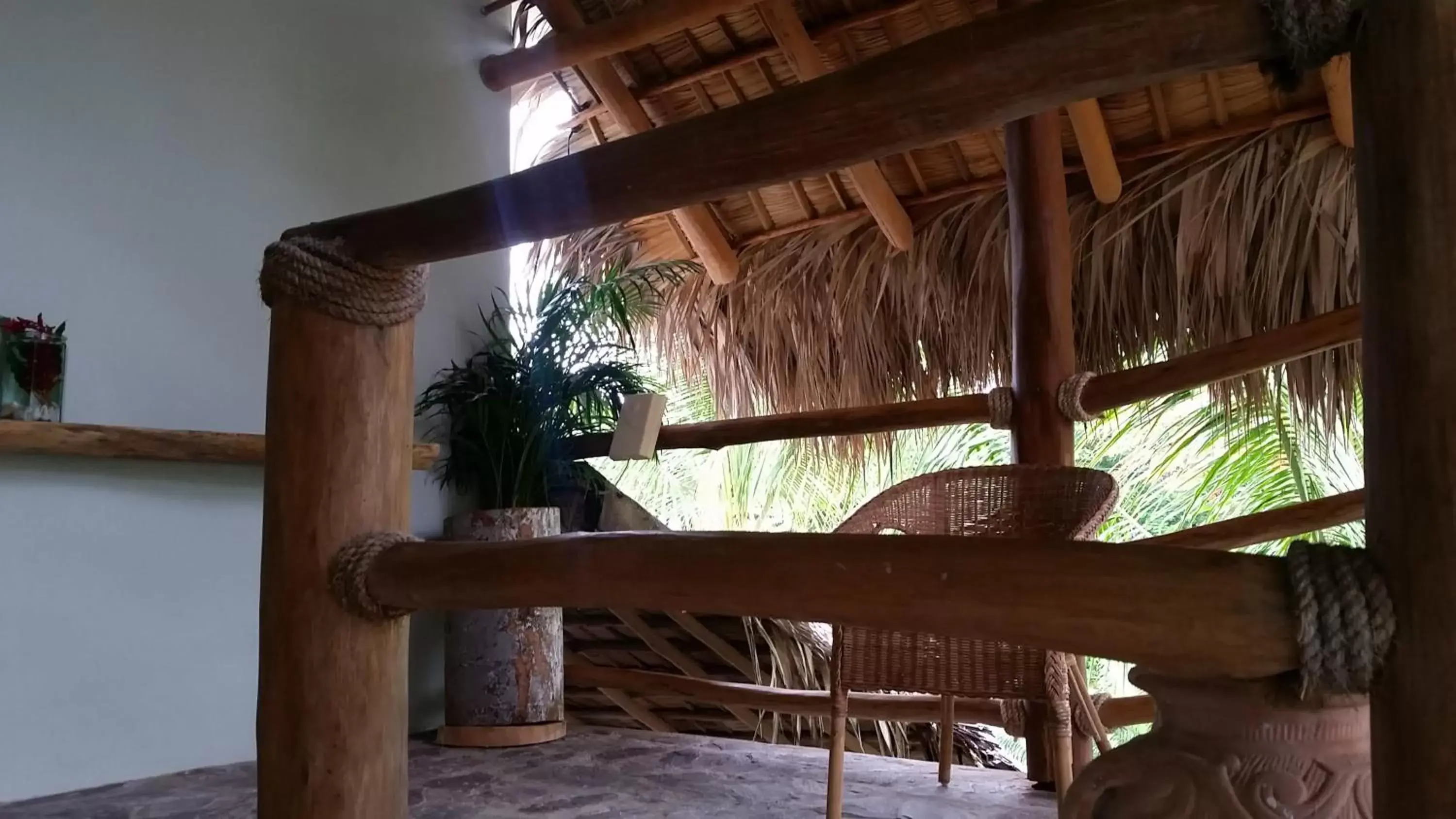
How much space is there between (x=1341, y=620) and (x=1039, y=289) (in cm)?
186

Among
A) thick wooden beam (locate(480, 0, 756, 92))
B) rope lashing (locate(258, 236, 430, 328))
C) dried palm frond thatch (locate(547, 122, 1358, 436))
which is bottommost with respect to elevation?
rope lashing (locate(258, 236, 430, 328))

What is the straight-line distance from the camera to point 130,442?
207cm

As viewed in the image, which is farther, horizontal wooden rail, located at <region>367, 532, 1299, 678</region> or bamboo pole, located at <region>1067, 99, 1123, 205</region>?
bamboo pole, located at <region>1067, 99, 1123, 205</region>

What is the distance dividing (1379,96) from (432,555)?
2.98 feet

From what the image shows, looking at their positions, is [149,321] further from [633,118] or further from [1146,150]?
[1146,150]

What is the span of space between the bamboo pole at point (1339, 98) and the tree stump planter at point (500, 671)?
2218 millimetres

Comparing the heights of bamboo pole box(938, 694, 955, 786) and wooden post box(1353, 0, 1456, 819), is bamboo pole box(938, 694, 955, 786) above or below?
below

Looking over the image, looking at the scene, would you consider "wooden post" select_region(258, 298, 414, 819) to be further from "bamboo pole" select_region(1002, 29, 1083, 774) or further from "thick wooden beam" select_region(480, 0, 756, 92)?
"thick wooden beam" select_region(480, 0, 756, 92)

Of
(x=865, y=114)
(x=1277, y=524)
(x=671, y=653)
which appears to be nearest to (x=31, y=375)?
(x=671, y=653)

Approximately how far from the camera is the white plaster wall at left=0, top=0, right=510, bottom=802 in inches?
83.1

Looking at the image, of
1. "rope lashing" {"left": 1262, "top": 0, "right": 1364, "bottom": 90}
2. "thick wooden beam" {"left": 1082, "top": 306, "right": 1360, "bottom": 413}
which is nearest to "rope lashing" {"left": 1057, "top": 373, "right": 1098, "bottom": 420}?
"thick wooden beam" {"left": 1082, "top": 306, "right": 1360, "bottom": 413}

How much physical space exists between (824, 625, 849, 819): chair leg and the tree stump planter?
1005 millimetres

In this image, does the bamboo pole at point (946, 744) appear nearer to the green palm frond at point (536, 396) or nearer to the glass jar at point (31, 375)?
the green palm frond at point (536, 396)

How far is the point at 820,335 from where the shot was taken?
3.40 meters
